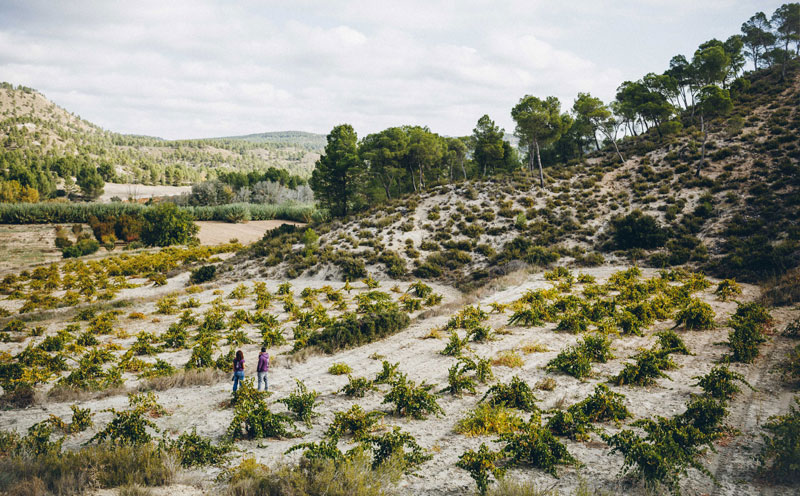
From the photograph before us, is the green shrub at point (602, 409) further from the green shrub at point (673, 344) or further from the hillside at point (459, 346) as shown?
the green shrub at point (673, 344)

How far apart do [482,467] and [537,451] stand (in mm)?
1189

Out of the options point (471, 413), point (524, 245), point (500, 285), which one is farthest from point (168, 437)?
point (524, 245)

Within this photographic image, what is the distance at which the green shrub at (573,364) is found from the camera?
1099cm

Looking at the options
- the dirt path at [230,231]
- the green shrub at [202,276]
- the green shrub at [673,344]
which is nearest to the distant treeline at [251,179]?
the dirt path at [230,231]

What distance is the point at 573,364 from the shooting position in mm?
11344

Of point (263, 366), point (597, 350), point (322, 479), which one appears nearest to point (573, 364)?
point (597, 350)

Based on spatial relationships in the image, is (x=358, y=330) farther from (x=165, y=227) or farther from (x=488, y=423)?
(x=165, y=227)

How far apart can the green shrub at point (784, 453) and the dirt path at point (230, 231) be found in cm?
5430

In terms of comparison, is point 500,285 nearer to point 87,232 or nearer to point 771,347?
point 771,347

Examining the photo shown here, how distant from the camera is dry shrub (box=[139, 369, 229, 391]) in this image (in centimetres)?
1162

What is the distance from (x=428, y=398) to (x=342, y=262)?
21.7m

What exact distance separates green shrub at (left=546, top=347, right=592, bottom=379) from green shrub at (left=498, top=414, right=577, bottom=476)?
4.50 metres

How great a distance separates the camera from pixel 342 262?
30156mm

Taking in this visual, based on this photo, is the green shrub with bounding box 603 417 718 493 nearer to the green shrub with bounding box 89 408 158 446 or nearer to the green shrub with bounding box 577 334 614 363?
the green shrub with bounding box 577 334 614 363
